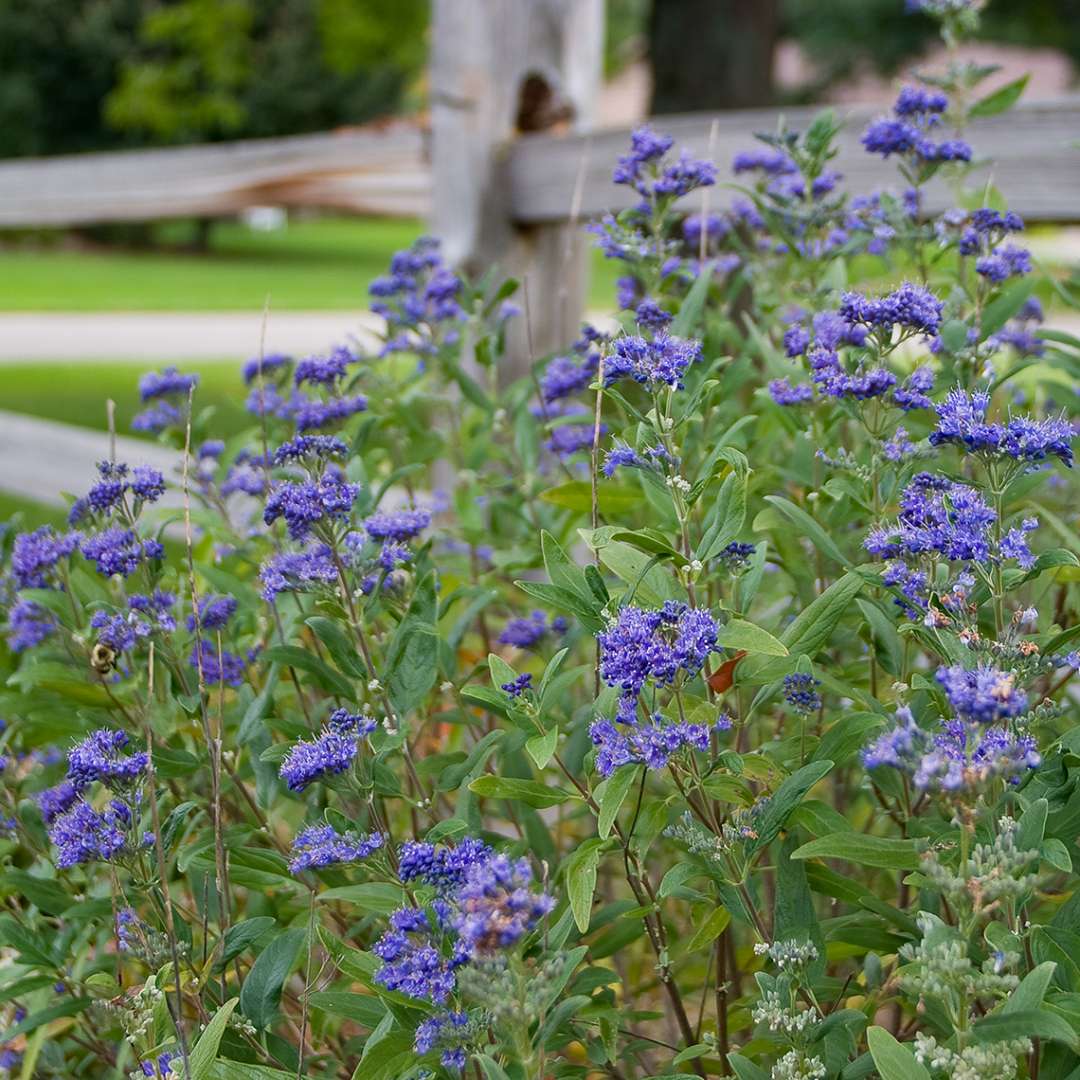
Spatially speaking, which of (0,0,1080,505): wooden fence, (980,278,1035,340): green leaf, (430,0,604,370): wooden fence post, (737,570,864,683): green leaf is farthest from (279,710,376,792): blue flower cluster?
(430,0,604,370): wooden fence post

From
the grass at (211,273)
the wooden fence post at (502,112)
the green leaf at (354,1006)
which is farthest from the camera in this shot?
the grass at (211,273)

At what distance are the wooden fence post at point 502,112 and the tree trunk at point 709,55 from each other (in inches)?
149

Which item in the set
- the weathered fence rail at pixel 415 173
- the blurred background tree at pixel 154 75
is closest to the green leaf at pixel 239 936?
the weathered fence rail at pixel 415 173

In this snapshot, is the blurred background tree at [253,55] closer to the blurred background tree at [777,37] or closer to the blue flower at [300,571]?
the blurred background tree at [777,37]

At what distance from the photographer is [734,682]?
166cm

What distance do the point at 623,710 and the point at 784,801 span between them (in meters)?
0.24

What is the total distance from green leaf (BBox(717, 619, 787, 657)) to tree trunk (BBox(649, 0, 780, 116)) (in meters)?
6.59

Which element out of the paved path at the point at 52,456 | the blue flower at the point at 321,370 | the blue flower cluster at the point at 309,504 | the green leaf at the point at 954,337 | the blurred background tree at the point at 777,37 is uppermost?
the blurred background tree at the point at 777,37

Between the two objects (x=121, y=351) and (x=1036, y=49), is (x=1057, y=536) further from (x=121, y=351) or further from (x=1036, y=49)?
(x=1036, y=49)

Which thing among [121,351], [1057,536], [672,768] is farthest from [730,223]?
[121,351]

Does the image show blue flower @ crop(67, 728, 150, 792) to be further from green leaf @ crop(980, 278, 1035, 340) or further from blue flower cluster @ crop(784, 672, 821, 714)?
green leaf @ crop(980, 278, 1035, 340)

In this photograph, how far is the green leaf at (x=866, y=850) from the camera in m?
1.47

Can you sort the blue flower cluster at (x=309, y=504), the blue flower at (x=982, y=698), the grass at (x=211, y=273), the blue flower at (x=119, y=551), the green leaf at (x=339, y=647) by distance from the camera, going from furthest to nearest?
the grass at (x=211, y=273) → the blue flower at (x=119, y=551) → the green leaf at (x=339, y=647) → the blue flower cluster at (x=309, y=504) → the blue flower at (x=982, y=698)

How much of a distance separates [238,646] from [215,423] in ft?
25.8
